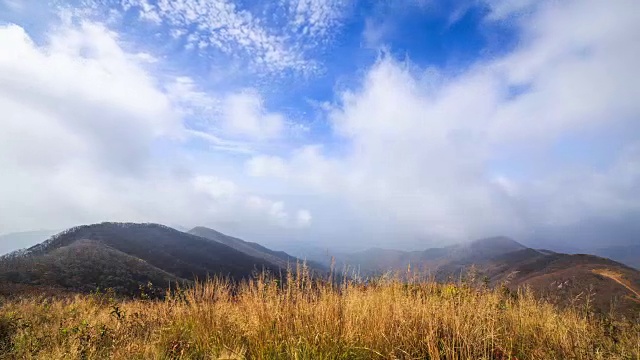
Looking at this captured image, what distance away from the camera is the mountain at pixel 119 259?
1649 inches

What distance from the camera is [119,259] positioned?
182ft

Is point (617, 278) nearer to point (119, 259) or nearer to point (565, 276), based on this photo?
point (565, 276)

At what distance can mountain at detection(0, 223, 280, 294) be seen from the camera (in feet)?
137

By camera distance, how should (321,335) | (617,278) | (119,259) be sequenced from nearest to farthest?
(321,335) < (617,278) < (119,259)

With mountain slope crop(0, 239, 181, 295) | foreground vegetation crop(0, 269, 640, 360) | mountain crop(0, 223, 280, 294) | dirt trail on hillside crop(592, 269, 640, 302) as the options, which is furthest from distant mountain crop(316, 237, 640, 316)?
mountain slope crop(0, 239, 181, 295)

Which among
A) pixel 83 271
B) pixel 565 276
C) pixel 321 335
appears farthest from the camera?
pixel 83 271

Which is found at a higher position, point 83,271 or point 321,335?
point 321,335

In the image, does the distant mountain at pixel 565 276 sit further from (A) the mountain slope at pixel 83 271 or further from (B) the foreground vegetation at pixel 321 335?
(A) the mountain slope at pixel 83 271

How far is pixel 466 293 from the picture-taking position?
8891mm

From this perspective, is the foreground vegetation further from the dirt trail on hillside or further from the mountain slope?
the mountain slope

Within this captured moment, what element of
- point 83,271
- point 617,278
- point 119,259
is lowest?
point 83,271

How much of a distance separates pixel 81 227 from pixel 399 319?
98.9 meters

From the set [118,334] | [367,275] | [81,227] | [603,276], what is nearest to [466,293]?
[367,275]

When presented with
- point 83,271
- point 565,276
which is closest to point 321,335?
point 565,276
